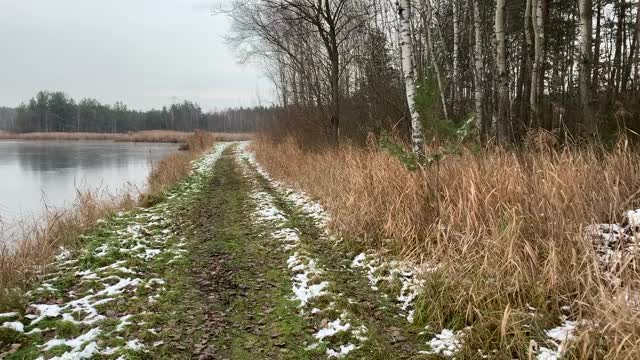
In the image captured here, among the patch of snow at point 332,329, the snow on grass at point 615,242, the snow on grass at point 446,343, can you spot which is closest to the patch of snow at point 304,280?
the patch of snow at point 332,329

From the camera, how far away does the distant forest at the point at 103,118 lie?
294ft

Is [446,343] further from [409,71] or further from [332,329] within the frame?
[409,71]

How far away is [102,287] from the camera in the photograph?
4.55 meters

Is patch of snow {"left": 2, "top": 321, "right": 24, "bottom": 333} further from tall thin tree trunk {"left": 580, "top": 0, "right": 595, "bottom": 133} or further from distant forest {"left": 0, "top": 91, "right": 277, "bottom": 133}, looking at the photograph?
distant forest {"left": 0, "top": 91, "right": 277, "bottom": 133}

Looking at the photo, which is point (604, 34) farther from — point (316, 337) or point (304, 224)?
point (316, 337)

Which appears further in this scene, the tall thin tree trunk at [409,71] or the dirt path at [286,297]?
the tall thin tree trunk at [409,71]

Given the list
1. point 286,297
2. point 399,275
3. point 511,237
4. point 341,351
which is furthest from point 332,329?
point 511,237

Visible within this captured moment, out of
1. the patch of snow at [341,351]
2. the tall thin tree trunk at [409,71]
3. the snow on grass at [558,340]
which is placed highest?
the tall thin tree trunk at [409,71]

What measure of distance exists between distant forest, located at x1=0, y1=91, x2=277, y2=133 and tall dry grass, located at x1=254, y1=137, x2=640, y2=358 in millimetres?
73252

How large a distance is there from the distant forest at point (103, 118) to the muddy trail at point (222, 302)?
72384mm

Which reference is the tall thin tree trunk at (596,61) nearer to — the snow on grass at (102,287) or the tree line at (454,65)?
the tree line at (454,65)

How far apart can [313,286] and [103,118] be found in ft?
354

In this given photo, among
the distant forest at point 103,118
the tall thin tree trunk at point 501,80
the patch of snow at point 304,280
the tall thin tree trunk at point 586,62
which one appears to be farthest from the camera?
the distant forest at point 103,118

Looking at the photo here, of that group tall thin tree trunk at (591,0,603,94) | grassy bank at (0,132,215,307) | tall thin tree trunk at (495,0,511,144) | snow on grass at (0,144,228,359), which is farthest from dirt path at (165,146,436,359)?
tall thin tree trunk at (591,0,603,94)
